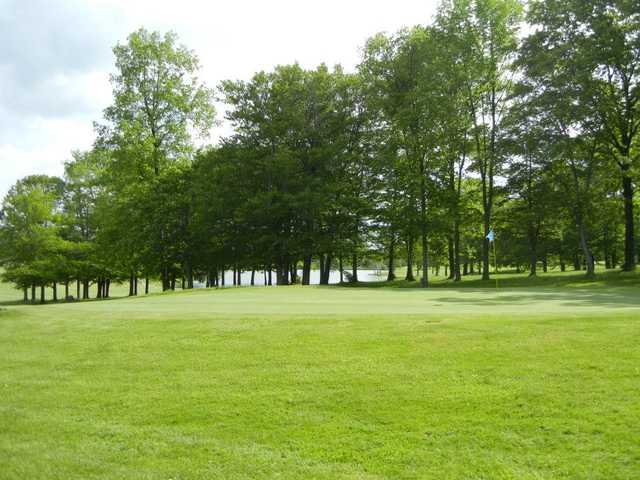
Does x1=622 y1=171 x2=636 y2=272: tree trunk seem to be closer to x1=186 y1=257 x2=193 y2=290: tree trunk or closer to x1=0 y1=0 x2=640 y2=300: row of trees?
x1=0 y1=0 x2=640 y2=300: row of trees

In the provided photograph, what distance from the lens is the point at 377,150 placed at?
4350 cm

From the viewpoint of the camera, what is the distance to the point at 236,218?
43594mm

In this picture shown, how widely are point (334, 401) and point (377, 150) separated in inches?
1508

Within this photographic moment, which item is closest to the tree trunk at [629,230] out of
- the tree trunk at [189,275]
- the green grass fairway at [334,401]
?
the green grass fairway at [334,401]

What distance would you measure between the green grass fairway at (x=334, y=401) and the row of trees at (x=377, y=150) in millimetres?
27195

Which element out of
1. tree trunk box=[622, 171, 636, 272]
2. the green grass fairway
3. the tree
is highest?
the tree

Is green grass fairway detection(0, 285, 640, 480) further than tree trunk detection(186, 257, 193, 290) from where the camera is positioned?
No

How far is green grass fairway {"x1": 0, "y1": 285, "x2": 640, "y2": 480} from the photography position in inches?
212

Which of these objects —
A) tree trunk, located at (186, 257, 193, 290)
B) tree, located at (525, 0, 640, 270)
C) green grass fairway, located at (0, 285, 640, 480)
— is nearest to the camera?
green grass fairway, located at (0, 285, 640, 480)

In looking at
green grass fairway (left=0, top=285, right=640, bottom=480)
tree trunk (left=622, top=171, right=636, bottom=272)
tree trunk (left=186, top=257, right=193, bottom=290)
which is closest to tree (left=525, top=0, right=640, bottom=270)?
tree trunk (left=622, top=171, right=636, bottom=272)

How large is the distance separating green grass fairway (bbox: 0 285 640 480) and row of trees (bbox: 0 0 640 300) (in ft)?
89.2

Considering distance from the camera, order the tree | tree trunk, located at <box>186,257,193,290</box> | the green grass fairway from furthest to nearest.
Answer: tree trunk, located at <box>186,257,193,290</box> < the tree < the green grass fairway

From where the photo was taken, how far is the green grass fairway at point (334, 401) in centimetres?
538

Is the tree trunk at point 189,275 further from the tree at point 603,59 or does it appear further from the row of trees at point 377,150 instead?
the tree at point 603,59
